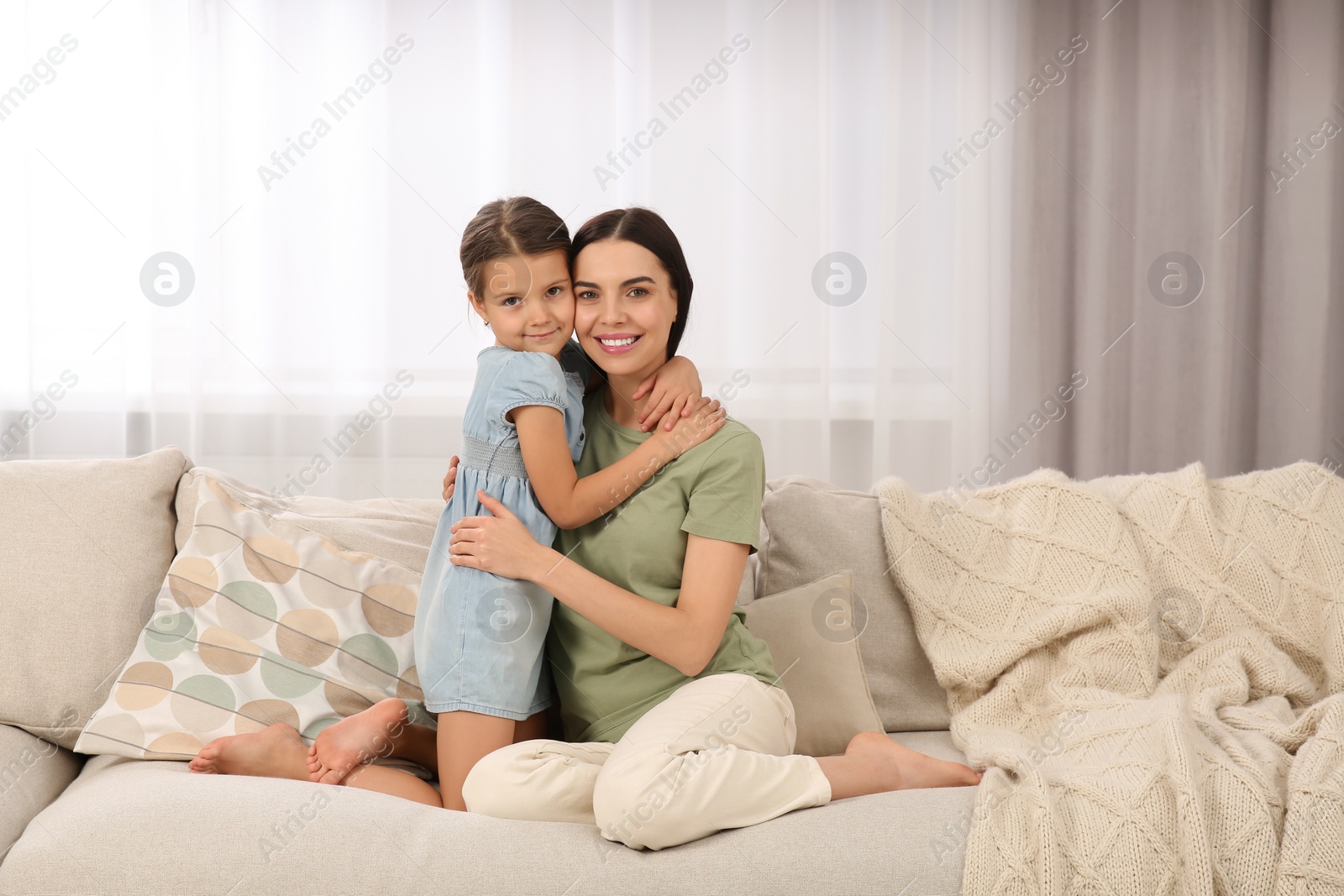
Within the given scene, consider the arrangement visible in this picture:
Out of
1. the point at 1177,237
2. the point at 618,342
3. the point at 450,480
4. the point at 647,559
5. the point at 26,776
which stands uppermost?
the point at 1177,237

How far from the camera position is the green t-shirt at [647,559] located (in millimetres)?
1364

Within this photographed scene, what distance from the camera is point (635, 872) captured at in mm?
1103

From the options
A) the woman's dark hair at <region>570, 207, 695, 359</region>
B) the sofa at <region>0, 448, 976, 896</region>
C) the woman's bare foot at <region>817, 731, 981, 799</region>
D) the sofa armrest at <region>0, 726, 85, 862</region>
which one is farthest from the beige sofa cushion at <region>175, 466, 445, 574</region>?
the woman's bare foot at <region>817, 731, 981, 799</region>

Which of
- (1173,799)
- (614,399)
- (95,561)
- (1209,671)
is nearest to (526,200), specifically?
(614,399)

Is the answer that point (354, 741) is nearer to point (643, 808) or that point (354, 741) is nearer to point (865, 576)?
point (643, 808)

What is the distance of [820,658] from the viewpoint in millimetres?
1592

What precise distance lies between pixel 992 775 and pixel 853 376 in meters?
2.02

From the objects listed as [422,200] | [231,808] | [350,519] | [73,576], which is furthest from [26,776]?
[422,200]

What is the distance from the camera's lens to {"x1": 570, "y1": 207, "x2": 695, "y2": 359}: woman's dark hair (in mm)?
1390

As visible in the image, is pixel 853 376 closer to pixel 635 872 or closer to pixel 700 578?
pixel 700 578

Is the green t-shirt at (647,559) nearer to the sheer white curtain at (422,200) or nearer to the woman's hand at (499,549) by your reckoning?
the woman's hand at (499,549)

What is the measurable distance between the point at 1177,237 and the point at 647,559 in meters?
2.64

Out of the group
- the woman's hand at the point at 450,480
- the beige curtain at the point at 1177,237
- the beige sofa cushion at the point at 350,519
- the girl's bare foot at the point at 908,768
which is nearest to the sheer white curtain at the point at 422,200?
the beige curtain at the point at 1177,237

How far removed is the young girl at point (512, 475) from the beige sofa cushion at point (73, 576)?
42cm
